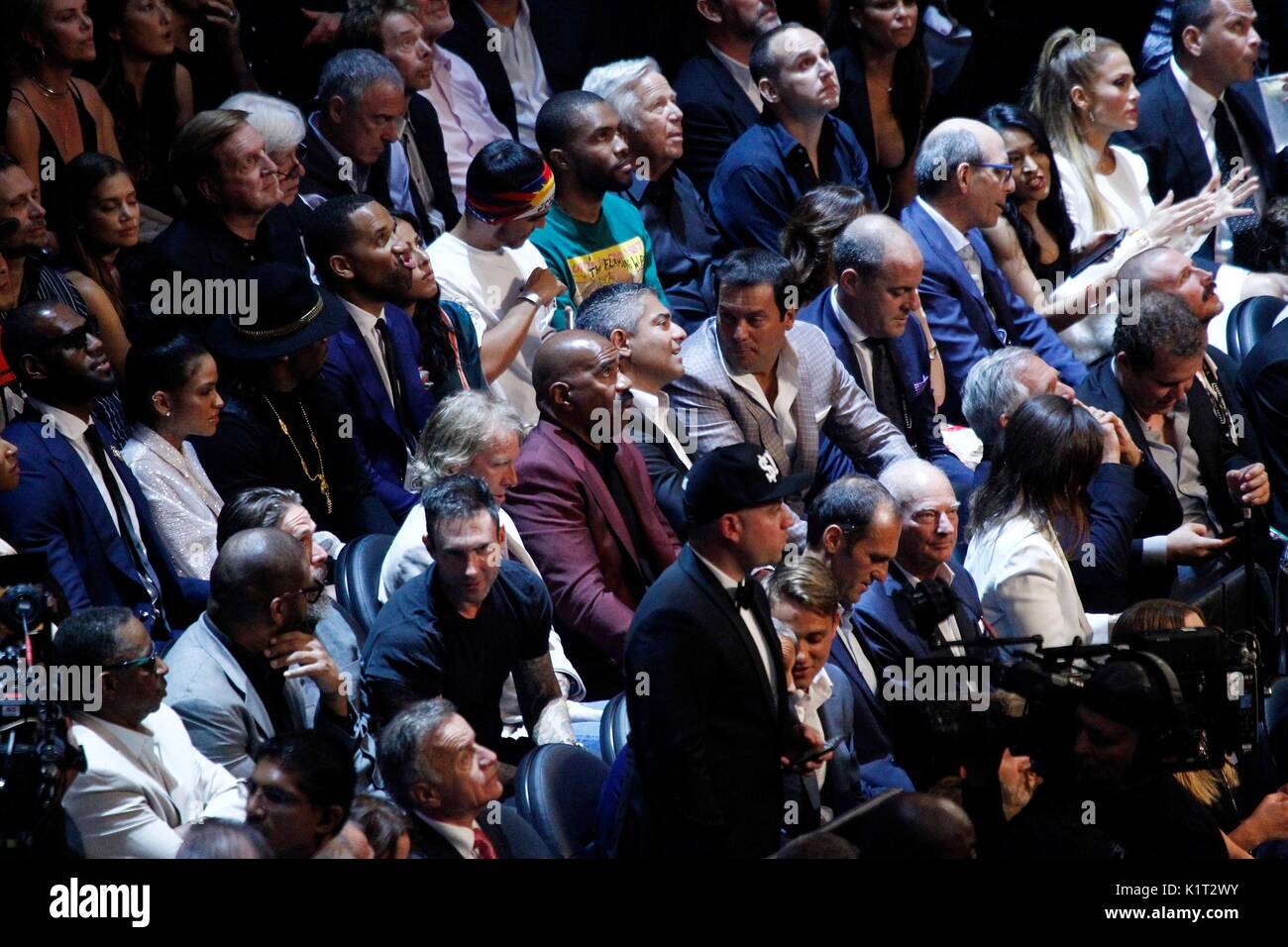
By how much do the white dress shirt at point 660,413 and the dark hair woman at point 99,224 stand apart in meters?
1.33

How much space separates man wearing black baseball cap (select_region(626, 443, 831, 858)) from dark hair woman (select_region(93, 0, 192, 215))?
279 cm

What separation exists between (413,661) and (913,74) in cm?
401

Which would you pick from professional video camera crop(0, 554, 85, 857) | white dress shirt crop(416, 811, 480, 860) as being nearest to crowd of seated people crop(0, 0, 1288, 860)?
white dress shirt crop(416, 811, 480, 860)

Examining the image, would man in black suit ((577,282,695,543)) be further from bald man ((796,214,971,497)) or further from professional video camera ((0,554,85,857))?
professional video camera ((0,554,85,857))

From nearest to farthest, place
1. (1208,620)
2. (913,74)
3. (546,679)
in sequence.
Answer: (546,679), (1208,620), (913,74)

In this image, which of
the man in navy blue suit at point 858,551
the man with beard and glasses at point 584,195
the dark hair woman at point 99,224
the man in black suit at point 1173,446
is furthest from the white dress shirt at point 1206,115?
the dark hair woman at point 99,224

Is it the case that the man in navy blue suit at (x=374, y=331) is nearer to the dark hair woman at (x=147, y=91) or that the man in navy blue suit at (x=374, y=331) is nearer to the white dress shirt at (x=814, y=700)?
the dark hair woman at (x=147, y=91)

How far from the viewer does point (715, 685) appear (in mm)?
3730

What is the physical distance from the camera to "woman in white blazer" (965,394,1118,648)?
497 cm

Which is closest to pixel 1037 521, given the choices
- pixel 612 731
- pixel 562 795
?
pixel 612 731

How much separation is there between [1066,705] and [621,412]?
5.80 ft
